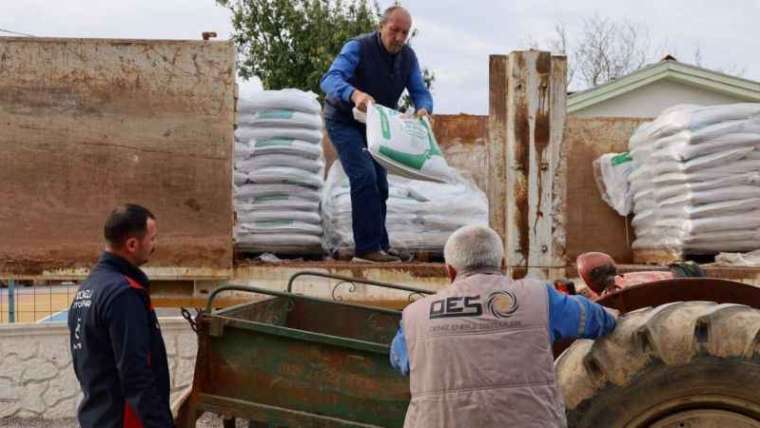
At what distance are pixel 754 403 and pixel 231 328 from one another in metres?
1.77

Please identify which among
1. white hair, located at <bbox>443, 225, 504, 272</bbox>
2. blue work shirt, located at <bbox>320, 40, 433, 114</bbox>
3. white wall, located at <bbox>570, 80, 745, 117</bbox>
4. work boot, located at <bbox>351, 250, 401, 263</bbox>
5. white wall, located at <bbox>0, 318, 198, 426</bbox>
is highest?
white wall, located at <bbox>570, 80, 745, 117</bbox>

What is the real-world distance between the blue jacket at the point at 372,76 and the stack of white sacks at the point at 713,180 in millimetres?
1511

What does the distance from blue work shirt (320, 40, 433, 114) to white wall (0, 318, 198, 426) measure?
9.87ft

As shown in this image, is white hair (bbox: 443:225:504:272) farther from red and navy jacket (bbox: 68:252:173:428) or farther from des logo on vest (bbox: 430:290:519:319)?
red and navy jacket (bbox: 68:252:173:428)

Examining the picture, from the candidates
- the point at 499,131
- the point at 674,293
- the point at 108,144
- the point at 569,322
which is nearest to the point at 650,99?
the point at 499,131

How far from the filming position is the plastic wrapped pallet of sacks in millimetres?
5672

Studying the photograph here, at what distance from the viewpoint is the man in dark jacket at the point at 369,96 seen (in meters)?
5.25

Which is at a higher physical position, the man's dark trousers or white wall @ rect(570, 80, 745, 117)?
white wall @ rect(570, 80, 745, 117)

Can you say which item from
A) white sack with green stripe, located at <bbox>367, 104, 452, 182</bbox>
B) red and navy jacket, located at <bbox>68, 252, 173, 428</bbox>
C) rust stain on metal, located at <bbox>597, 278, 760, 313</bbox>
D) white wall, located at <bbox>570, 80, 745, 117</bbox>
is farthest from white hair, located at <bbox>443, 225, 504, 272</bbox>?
white wall, located at <bbox>570, 80, 745, 117</bbox>

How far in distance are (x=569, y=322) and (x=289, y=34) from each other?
17.7 meters

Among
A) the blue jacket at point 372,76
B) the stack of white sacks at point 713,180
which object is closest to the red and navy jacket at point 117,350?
the blue jacket at point 372,76

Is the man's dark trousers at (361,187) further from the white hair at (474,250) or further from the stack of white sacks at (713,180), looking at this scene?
the white hair at (474,250)

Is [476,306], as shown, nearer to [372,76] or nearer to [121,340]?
[121,340]

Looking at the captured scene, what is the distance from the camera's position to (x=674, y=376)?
3.04 metres
